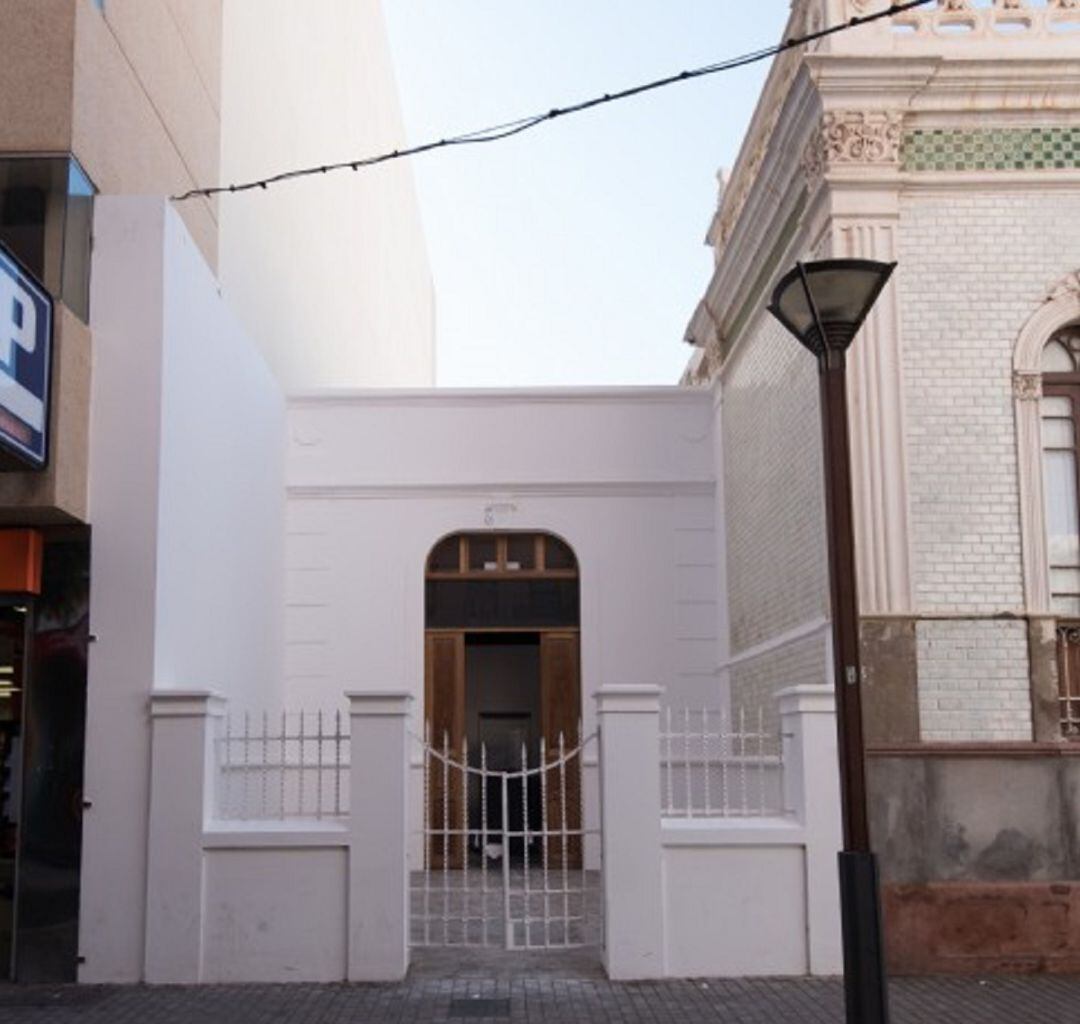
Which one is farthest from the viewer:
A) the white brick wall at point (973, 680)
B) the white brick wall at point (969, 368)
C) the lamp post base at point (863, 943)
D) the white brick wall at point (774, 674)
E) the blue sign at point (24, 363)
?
the white brick wall at point (774, 674)

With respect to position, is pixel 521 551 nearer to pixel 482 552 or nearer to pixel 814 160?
pixel 482 552

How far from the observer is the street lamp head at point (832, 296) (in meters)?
7.66

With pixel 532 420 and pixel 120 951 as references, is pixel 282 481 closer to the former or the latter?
pixel 532 420

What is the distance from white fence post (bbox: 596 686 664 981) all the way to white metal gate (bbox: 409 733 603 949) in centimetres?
42

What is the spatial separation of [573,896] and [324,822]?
16.5ft

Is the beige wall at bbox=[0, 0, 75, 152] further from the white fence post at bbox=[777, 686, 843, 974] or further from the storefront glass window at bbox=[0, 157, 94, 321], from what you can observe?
the white fence post at bbox=[777, 686, 843, 974]

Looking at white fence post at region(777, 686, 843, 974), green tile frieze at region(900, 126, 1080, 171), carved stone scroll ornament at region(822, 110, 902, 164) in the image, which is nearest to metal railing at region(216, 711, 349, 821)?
white fence post at region(777, 686, 843, 974)

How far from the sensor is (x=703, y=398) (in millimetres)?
19062

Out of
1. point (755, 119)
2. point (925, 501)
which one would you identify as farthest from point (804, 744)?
point (755, 119)

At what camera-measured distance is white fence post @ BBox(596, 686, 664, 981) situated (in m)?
10.9

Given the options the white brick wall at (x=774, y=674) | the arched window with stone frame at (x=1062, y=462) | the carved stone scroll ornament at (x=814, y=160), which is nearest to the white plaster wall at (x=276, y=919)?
the white brick wall at (x=774, y=674)

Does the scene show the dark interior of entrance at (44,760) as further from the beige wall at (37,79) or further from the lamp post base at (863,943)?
the lamp post base at (863,943)

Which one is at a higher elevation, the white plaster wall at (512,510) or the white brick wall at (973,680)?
the white plaster wall at (512,510)

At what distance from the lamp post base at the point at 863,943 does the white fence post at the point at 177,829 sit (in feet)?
17.4
